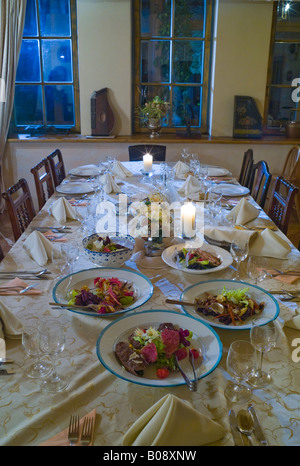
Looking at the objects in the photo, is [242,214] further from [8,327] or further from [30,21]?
[30,21]

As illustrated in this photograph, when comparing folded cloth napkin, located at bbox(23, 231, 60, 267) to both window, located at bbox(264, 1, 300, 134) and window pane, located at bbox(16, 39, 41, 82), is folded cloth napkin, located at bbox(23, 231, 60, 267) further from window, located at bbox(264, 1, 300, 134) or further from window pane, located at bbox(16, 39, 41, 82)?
window, located at bbox(264, 1, 300, 134)

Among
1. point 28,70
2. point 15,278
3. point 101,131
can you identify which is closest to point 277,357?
point 15,278

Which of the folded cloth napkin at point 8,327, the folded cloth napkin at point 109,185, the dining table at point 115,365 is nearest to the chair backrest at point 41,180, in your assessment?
the folded cloth napkin at point 109,185

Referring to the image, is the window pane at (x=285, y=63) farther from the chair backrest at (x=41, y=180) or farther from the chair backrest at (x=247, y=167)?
the chair backrest at (x=41, y=180)

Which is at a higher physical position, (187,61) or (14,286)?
(187,61)

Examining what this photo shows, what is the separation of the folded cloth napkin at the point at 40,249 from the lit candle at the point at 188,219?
0.52m

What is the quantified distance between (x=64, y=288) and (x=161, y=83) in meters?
3.31

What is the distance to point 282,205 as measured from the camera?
223cm

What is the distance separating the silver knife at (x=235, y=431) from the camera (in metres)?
0.86

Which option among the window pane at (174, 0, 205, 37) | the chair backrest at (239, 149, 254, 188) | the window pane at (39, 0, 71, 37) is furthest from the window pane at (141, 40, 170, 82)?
the chair backrest at (239, 149, 254, 188)

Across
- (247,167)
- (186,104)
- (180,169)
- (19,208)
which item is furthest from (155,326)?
(186,104)

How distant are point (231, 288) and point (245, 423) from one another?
57 cm

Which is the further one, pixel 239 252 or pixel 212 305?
pixel 239 252
